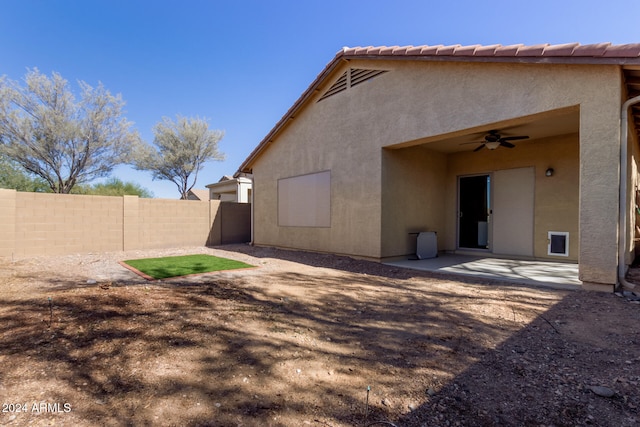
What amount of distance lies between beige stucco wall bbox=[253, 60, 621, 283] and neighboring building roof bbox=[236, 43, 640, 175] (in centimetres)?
25

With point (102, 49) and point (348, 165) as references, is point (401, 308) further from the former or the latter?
point (102, 49)

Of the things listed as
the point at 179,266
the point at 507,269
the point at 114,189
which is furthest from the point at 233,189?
the point at 507,269

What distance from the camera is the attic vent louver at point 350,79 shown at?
785 centimetres

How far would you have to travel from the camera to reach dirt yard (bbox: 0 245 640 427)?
6.12 feet

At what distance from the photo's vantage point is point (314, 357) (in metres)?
2.61

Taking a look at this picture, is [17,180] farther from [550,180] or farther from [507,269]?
[550,180]

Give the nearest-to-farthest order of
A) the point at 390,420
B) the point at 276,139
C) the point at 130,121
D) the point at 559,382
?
the point at 390,420 < the point at 559,382 < the point at 276,139 < the point at 130,121

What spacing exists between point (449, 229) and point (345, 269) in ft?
13.6

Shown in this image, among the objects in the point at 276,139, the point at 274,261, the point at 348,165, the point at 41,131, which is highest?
the point at 41,131

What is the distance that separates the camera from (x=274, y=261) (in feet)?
26.9

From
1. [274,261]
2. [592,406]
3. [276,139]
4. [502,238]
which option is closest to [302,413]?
[592,406]

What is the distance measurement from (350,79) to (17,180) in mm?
26397

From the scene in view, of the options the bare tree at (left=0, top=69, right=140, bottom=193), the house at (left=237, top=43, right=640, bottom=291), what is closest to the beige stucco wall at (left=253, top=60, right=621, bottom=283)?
the house at (left=237, top=43, right=640, bottom=291)

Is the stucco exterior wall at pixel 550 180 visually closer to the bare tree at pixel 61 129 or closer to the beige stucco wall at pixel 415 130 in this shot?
the beige stucco wall at pixel 415 130
